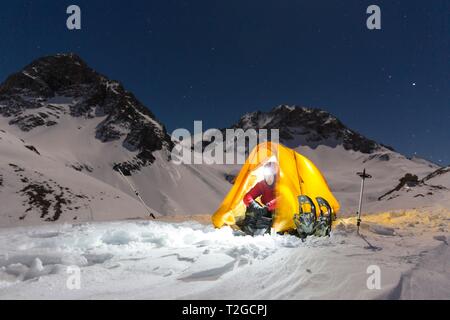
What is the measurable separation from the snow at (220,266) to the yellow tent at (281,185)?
1.31 m

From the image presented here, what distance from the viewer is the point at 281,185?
8.93m

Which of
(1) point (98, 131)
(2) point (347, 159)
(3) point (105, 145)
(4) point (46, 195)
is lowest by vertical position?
(4) point (46, 195)

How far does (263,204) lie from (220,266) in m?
4.47

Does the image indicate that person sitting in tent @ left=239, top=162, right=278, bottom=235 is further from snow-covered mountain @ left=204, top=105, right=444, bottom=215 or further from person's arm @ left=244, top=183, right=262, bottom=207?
snow-covered mountain @ left=204, top=105, right=444, bottom=215

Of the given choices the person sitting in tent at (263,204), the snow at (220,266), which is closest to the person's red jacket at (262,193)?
the person sitting in tent at (263,204)

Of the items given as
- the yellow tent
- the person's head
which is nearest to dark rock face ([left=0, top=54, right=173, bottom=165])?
the yellow tent

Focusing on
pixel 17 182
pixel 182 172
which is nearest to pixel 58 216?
pixel 17 182

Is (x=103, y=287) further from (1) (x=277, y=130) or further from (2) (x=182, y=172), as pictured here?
(1) (x=277, y=130)

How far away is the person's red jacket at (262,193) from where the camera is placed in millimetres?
9006

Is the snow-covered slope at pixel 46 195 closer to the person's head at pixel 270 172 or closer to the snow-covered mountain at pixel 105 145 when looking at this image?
the snow-covered mountain at pixel 105 145

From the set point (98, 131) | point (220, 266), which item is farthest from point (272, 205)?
point (98, 131)

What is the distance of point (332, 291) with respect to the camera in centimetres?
373

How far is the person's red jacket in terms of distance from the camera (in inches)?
355

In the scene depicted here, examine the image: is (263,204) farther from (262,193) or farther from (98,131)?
(98,131)
